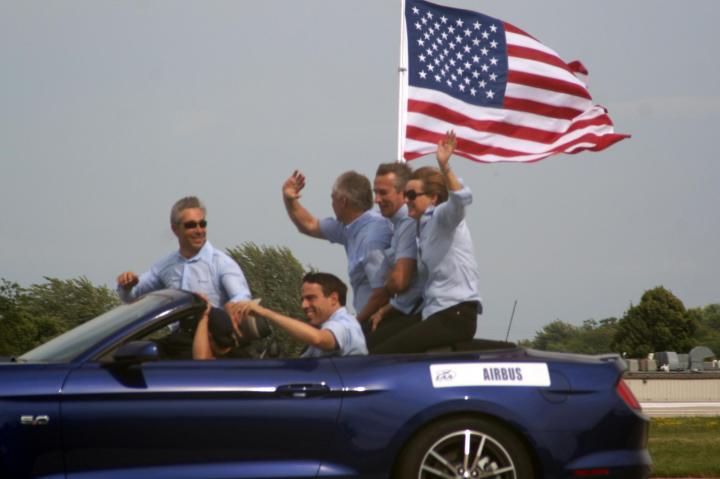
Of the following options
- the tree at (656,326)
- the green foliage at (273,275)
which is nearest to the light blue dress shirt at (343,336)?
the green foliage at (273,275)

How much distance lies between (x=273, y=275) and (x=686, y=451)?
4611cm

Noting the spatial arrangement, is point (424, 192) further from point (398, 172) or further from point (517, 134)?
point (517, 134)

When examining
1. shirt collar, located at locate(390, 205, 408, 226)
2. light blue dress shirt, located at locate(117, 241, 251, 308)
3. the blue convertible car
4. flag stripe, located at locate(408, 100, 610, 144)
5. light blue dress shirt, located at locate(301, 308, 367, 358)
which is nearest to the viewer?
the blue convertible car

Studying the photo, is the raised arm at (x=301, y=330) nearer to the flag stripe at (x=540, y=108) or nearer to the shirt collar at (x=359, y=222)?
the shirt collar at (x=359, y=222)

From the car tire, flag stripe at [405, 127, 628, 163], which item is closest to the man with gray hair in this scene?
the car tire

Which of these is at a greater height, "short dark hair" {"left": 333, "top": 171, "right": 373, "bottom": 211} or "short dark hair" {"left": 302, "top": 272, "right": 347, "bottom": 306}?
"short dark hair" {"left": 333, "top": 171, "right": 373, "bottom": 211}

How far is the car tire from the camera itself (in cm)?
664

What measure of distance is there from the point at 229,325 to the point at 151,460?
2.68 feet

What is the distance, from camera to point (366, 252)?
8.16 metres

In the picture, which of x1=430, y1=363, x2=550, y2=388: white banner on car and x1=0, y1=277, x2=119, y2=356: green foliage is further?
x1=0, y1=277, x2=119, y2=356: green foliage

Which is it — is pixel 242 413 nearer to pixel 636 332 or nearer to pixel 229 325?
pixel 229 325

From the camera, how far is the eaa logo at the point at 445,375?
265 inches

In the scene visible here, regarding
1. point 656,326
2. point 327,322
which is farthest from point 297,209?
point 656,326

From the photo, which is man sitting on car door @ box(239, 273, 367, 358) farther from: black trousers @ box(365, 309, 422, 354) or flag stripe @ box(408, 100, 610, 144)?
flag stripe @ box(408, 100, 610, 144)
